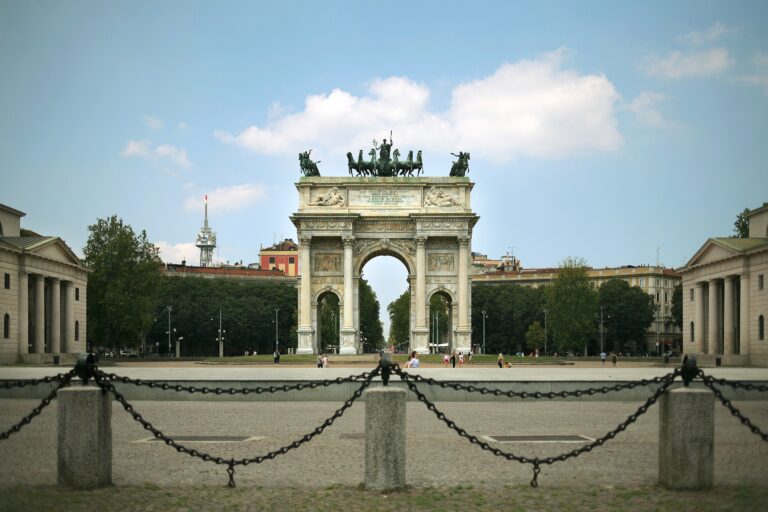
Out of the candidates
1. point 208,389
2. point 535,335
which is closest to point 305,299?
point 535,335

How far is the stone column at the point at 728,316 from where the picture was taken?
69.1m

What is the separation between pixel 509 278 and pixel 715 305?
9525 cm

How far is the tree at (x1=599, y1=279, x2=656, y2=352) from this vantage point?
12512 cm

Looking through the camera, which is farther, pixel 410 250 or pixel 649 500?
pixel 410 250

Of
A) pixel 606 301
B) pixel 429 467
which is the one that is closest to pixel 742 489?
pixel 429 467

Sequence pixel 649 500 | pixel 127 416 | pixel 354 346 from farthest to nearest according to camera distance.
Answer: pixel 354 346
pixel 127 416
pixel 649 500

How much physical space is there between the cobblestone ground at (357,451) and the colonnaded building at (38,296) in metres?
42.3

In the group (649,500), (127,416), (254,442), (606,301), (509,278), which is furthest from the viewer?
(509,278)

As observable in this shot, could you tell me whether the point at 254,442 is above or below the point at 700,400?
below

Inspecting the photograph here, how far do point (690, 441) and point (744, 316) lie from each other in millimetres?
58368

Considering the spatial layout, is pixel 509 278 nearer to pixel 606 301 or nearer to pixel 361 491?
pixel 606 301

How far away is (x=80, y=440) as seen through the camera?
37.2 ft

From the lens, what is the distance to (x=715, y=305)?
240 feet

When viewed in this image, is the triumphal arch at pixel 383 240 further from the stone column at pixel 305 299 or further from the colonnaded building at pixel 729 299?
the colonnaded building at pixel 729 299
